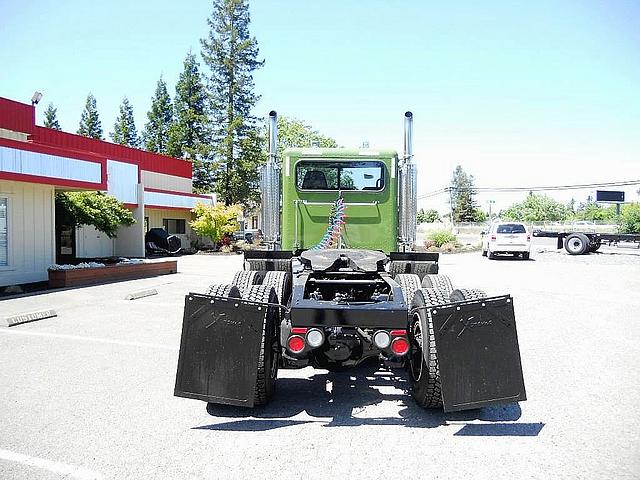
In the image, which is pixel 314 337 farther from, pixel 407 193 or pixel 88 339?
pixel 88 339

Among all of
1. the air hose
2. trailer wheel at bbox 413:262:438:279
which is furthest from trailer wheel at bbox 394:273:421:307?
the air hose

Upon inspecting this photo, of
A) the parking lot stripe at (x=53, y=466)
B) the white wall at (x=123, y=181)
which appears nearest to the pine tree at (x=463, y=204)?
the white wall at (x=123, y=181)

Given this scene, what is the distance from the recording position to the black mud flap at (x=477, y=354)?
436cm

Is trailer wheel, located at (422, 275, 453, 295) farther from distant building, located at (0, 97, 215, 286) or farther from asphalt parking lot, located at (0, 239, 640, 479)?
distant building, located at (0, 97, 215, 286)

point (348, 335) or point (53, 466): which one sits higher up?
point (348, 335)

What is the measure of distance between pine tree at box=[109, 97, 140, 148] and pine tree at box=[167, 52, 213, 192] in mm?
9970

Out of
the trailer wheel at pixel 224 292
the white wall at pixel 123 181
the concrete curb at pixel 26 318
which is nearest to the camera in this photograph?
the trailer wheel at pixel 224 292

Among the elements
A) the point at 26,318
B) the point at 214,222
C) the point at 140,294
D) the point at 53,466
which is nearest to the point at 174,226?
the point at 214,222

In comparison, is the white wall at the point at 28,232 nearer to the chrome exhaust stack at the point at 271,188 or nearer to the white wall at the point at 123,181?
the white wall at the point at 123,181

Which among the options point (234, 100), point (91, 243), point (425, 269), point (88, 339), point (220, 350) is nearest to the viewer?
point (220, 350)

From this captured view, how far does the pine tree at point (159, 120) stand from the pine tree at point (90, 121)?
27.5 feet

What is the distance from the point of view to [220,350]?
454 cm

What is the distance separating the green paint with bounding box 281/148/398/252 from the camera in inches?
307

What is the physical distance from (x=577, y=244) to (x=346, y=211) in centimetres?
2554
